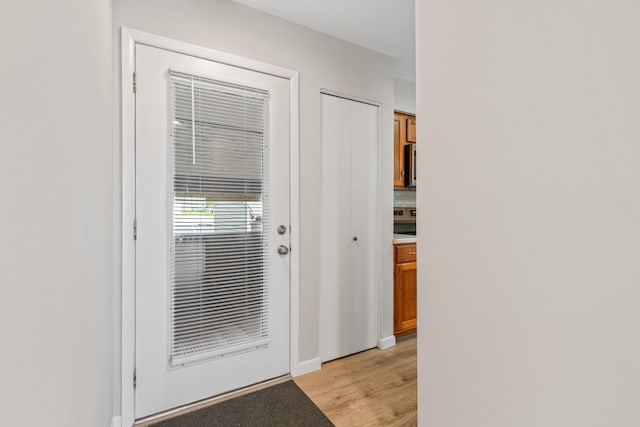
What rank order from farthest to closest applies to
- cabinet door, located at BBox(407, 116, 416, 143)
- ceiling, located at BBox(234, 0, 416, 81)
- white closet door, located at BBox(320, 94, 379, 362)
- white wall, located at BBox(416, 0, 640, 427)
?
cabinet door, located at BBox(407, 116, 416, 143)
white closet door, located at BBox(320, 94, 379, 362)
ceiling, located at BBox(234, 0, 416, 81)
white wall, located at BBox(416, 0, 640, 427)

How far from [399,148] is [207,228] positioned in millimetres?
2242

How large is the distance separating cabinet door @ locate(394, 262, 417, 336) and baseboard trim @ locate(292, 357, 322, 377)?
914 millimetres

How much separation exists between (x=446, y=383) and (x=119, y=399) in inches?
66.9

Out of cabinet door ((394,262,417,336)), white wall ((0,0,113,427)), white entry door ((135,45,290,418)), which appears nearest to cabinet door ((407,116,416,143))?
cabinet door ((394,262,417,336))

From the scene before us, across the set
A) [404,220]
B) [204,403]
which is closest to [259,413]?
[204,403]

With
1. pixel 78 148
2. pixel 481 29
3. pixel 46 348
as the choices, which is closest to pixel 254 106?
pixel 78 148

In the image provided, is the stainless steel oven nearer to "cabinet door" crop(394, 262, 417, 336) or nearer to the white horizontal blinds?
"cabinet door" crop(394, 262, 417, 336)

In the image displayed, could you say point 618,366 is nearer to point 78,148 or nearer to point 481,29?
point 481,29

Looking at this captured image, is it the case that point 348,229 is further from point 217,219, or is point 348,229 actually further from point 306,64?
point 306,64

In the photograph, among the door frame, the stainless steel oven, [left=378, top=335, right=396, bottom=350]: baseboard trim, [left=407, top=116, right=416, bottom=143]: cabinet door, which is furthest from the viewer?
the stainless steel oven

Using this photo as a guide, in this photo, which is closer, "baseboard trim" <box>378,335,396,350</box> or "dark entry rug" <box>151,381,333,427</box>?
"dark entry rug" <box>151,381,333,427</box>

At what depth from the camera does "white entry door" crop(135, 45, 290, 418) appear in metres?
1.70

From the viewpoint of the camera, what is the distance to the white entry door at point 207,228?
1704 mm

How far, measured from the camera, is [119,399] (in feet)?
5.29
